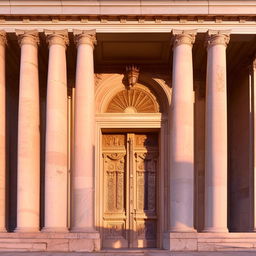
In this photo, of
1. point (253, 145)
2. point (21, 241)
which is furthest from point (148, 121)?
point (21, 241)

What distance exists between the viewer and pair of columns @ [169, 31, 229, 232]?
78.9 ft

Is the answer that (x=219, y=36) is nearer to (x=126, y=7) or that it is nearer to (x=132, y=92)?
(x=126, y=7)

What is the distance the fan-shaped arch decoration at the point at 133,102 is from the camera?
30859 millimetres

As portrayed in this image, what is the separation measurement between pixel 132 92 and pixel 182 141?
735cm

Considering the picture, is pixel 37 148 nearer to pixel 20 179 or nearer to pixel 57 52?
pixel 20 179

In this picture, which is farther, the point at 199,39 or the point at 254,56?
the point at 254,56

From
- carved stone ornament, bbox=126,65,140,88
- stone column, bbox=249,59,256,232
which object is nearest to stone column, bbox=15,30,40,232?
carved stone ornament, bbox=126,65,140,88

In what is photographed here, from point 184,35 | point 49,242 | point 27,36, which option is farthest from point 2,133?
point 184,35

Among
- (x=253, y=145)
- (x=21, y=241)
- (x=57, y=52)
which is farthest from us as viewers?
(x=253, y=145)

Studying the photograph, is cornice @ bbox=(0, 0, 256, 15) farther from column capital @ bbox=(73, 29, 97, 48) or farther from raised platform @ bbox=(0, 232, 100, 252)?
raised platform @ bbox=(0, 232, 100, 252)

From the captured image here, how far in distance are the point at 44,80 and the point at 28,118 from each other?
240 inches

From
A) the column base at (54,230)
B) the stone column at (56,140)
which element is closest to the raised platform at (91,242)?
the column base at (54,230)

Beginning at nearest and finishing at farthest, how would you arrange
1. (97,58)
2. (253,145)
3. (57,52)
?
(57,52), (253,145), (97,58)

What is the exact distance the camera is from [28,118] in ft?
80.5
